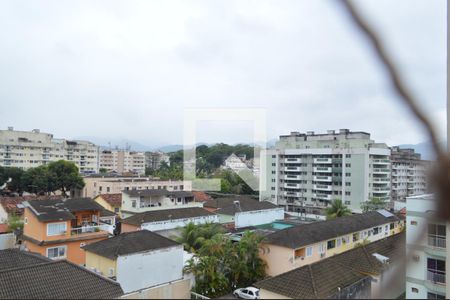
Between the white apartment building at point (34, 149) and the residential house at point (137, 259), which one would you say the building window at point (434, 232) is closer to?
the residential house at point (137, 259)

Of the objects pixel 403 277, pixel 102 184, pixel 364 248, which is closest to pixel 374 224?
pixel 364 248

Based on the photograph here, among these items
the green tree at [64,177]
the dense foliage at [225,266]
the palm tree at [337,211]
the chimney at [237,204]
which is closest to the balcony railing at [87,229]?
the dense foliage at [225,266]

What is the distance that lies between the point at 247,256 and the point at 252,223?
16.4ft

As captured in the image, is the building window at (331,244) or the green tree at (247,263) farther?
the building window at (331,244)

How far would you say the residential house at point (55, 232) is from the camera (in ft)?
21.7

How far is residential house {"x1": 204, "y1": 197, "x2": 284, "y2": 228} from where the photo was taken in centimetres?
1026

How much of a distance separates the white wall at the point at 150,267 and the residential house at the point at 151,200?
5.20 metres

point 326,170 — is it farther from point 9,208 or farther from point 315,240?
point 9,208

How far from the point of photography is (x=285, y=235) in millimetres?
6383

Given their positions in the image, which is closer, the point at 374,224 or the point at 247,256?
the point at 247,256

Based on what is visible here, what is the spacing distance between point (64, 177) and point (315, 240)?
42.4 feet

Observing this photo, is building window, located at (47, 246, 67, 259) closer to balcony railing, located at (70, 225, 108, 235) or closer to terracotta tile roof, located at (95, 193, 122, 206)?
balcony railing, located at (70, 225, 108, 235)

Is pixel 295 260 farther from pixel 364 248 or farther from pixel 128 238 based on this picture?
pixel 128 238

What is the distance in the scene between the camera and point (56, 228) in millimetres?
6766
